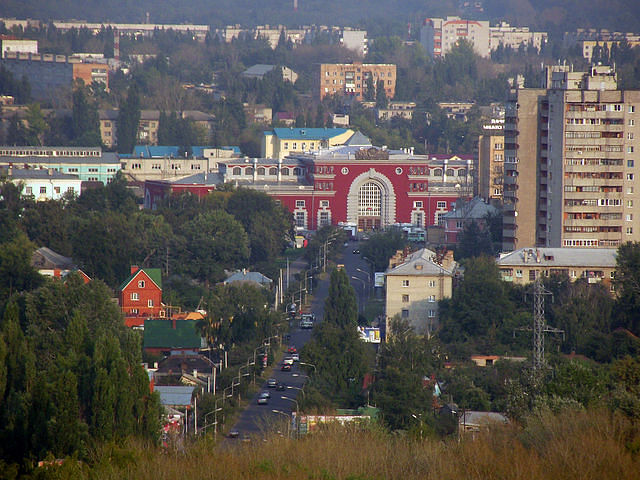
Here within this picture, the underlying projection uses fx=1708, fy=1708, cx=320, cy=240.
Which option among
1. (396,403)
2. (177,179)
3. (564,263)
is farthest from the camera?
(177,179)

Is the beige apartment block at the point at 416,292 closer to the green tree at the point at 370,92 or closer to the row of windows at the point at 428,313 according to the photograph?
the row of windows at the point at 428,313

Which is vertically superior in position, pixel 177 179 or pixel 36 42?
pixel 36 42

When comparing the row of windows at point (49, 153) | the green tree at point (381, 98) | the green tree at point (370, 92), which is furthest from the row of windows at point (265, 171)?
the green tree at point (370, 92)

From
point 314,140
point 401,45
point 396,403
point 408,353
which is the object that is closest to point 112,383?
point 396,403

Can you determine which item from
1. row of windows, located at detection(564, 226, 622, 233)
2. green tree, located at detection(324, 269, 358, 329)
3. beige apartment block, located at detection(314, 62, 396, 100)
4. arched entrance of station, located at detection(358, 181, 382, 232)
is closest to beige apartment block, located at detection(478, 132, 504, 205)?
arched entrance of station, located at detection(358, 181, 382, 232)

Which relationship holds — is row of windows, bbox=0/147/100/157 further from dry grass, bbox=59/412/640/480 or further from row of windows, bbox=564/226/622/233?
dry grass, bbox=59/412/640/480

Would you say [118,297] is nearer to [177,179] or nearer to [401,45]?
[177,179]

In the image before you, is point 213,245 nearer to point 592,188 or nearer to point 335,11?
point 592,188
